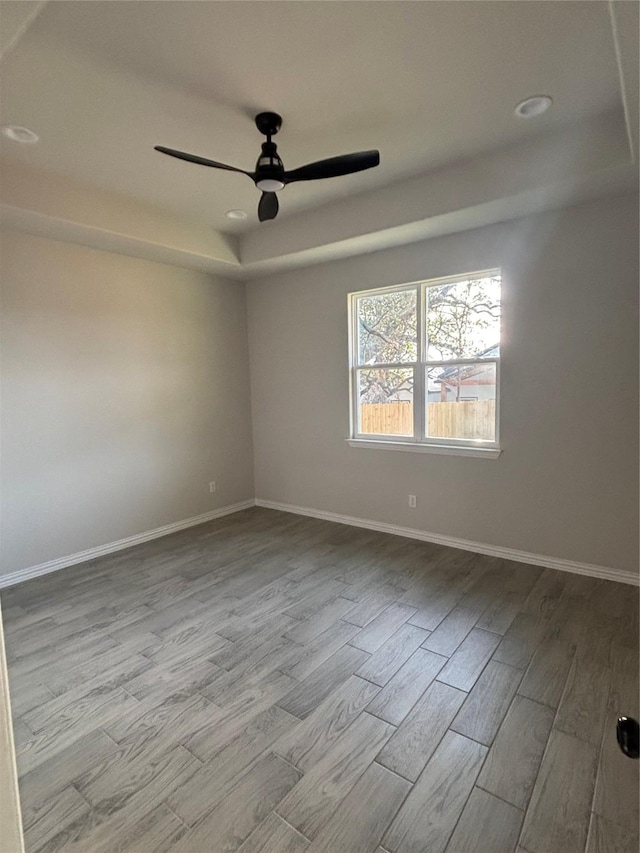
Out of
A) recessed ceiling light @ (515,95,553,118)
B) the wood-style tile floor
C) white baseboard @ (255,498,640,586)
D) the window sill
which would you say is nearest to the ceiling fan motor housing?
recessed ceiling light @ (515,95,553,118)

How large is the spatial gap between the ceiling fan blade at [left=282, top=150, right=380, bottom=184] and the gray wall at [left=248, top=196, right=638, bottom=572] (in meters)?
1.59

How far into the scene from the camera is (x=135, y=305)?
4.15 m

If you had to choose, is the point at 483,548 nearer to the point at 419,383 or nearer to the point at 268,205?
the point at 419,383

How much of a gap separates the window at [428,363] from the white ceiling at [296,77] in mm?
1134

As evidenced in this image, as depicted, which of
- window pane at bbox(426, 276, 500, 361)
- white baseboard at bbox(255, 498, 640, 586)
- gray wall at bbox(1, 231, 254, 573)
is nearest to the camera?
white baseboard at bbox(255, 498, 640, 586)

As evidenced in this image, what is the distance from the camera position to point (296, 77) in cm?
221

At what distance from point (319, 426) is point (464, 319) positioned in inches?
71.9

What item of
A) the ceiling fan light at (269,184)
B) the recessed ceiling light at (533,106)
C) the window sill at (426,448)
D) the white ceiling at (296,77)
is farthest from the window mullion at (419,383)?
the ceiling fan light at (269,184)

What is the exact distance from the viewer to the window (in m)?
3.67

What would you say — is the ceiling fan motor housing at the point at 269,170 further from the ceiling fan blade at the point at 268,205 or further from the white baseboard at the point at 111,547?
the white baseboard at the point at 111,547

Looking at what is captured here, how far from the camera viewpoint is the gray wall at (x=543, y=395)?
10.1 ft

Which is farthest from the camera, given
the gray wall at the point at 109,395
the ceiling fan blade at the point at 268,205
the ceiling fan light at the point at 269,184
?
the gray wall at the point at 109,395

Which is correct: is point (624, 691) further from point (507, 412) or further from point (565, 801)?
point (507, 412)

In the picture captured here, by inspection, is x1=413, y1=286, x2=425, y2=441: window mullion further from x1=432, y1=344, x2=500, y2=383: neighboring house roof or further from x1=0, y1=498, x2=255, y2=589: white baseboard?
x1=0, y1=498, x2=255, y2=589: white baseboard
